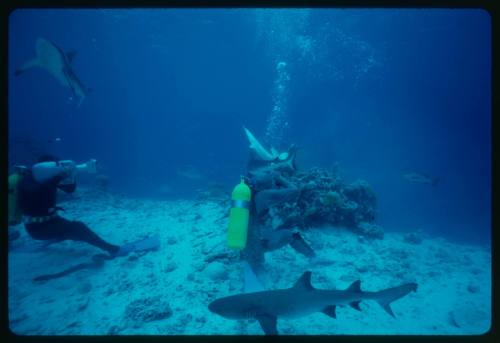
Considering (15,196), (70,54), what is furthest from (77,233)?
(70,54)

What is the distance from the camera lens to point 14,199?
468 centimetres

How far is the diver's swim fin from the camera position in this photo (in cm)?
659

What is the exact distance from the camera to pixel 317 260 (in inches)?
249

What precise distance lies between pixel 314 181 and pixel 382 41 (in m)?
38.8

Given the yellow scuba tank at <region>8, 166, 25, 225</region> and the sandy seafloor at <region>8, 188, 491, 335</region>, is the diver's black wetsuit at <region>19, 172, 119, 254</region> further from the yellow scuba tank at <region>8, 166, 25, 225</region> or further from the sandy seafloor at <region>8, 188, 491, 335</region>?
the sandy seafloor at <region>8, 188, 491, 335</region>

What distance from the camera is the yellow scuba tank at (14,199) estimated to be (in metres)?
4.47

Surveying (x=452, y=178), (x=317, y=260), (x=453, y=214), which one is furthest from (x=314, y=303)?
(x=452, y=178)

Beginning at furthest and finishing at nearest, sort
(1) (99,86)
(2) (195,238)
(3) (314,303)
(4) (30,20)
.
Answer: (1) (99,86)
(4) (30,20)
(2) (195,238)
(3) (314,303)

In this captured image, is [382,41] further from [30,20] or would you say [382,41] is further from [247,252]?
[30,20]

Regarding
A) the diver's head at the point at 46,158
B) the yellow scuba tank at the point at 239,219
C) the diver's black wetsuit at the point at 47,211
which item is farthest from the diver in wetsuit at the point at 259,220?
the diver's head at the point at 46,158

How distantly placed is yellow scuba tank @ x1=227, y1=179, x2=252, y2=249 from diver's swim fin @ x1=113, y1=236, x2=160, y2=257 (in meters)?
3.38
